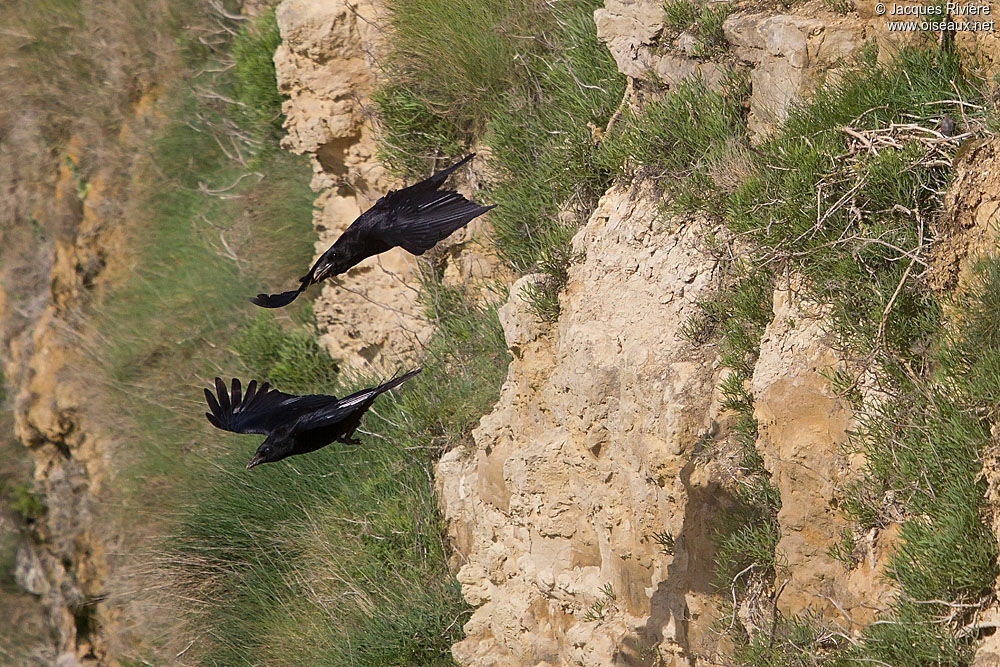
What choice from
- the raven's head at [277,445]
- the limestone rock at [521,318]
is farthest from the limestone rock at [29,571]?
the raven's head at [277,445]

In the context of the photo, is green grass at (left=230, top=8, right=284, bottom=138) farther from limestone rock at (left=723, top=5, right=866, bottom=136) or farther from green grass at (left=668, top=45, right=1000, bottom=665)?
green grass at (left=668, top=45, right=1000, bottom=665)

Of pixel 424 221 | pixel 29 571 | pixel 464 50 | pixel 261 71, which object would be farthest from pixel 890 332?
pixel 29 571

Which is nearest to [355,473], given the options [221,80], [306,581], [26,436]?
[306,581]

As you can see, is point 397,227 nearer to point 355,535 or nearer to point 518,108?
point 518,108

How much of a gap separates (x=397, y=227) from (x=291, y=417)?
75cm

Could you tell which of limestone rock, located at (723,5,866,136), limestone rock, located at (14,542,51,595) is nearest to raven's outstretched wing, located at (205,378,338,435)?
limestone rock, located at (723,5,866,136)

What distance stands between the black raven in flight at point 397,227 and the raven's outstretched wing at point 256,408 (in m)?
0.48

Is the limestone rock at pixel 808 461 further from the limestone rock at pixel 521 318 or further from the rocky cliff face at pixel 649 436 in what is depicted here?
the limestone rock at pixel 521 318

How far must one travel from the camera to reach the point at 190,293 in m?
6.56

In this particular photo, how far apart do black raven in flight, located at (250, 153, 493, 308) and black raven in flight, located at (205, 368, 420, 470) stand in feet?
1.11

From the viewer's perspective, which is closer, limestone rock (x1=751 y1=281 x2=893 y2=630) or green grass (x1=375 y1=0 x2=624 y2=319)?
limestone rock (x1=751 y1=281 x2=893 y2=630)

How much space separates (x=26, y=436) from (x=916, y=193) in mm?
6992

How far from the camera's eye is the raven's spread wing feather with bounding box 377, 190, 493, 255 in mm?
2549

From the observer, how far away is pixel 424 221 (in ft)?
8.52
